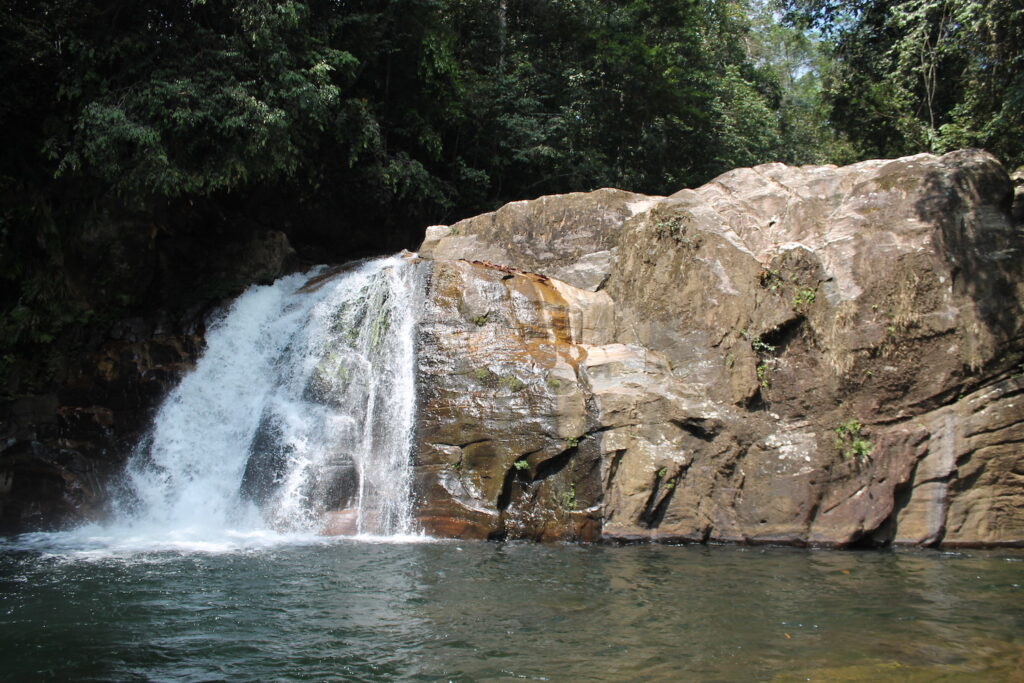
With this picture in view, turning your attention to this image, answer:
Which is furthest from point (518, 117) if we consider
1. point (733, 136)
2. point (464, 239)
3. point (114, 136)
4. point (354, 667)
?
point (354, 667)

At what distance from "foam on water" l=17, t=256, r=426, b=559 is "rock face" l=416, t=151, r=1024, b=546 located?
0.53 meters

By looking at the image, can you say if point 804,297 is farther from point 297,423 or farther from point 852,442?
point 297,423

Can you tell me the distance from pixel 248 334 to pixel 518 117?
7.75 meters

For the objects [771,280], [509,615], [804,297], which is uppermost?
[771,280]

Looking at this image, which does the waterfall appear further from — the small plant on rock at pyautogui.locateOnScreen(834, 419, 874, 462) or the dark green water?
the small plant on rock at pyautogui.locateOnScreen(834, 419, 874, 462)

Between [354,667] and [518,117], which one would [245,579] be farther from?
[518,117]

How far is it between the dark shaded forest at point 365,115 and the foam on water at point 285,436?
75.4 inches

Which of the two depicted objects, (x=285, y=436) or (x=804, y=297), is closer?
(x=804, y=297)

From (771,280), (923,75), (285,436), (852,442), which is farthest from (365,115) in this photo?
(923,75)

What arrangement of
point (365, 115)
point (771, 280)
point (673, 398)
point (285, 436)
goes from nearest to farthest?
point (673, 398) < point (771, 280) < point (285, 436) < point (365, 115)

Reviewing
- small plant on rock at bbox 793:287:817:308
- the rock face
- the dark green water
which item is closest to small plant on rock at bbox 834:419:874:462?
the rock face

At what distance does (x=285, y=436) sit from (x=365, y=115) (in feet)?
19.8

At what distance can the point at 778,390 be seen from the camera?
8891mm

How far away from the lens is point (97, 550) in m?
7.91
